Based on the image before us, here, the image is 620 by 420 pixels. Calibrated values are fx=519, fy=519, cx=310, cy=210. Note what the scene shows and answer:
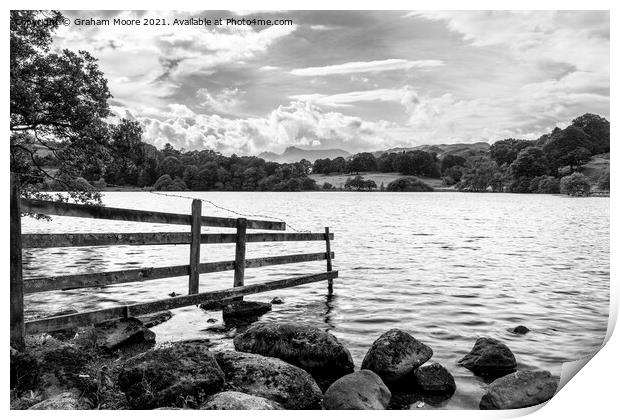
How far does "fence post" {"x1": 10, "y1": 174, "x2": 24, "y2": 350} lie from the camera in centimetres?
665

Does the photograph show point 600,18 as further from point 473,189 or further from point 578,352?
point 473,189

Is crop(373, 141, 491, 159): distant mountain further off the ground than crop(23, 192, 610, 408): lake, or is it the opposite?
crop(373, 141, 491, 159): distant mountain

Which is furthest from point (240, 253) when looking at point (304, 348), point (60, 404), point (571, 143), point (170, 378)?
point (571, 143)

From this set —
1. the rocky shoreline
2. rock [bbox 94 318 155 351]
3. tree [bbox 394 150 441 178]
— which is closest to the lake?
the rocky shoreline

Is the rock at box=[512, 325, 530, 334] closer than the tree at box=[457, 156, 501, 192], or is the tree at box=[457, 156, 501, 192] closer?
the rock at box=[512, 325, 530, 334]

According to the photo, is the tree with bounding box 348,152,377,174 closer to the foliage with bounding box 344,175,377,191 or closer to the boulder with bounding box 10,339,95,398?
the foliage with bounding box 344,175,377,191

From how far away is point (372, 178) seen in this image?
3620 inches

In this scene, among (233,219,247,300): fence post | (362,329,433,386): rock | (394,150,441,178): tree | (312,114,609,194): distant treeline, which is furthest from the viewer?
(394,150,441,178): tree

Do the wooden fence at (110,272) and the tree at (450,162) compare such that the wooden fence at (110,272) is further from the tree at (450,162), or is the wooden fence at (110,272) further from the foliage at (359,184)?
the tree at (450,162)

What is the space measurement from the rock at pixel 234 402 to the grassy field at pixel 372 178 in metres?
64.3

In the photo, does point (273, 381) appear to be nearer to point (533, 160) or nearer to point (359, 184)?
point (533, 160)

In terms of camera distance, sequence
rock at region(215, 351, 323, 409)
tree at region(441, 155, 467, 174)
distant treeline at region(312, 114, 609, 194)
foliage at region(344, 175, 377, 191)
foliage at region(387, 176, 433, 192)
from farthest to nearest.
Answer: tree at region(441, 155, 467, 174)
foliage at region(387, 176, 433, 192)
foliage at region(344, 175, 377, 191)
distant treeline at region(312, 114, 609, 194)
rock at region(215, 351, 323, 409)

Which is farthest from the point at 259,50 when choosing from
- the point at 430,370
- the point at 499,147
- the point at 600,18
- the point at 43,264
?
the point at 499,147

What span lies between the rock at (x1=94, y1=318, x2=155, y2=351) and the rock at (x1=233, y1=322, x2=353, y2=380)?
5.86 ft
